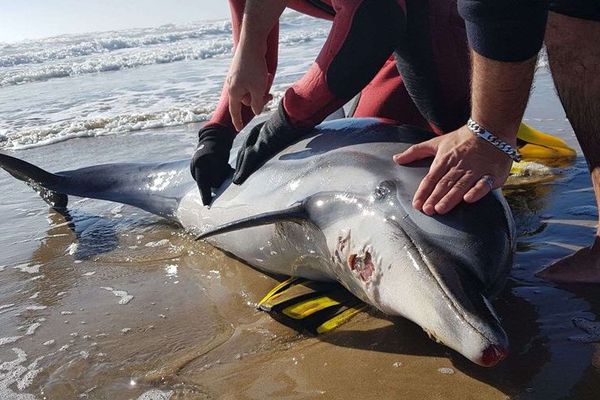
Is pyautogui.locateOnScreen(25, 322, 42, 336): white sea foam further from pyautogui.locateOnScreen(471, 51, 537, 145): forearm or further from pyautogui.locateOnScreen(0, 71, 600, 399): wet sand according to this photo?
pyautogui.locateOnScreen(471, 51, 537, 145): forearm

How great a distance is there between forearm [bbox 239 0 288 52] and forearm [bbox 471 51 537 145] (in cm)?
114

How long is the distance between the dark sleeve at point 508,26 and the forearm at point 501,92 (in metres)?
0.04

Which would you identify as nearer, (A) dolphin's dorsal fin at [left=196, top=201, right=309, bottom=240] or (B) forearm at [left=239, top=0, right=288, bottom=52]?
(A) dolphin's dorsal fin at [left=196, top=201, right=309, bottom=240]

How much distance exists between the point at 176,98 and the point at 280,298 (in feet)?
24.1

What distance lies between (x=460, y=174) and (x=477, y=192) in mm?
96

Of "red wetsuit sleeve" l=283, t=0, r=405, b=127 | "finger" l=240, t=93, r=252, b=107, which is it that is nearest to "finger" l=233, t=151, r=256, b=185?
"finger" l=240, t=93, r=252, b=107

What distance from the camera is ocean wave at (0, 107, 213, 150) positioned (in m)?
7.80

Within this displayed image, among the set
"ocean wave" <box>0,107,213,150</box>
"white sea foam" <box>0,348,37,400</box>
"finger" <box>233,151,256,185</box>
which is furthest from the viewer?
"ocean wave" <box>0,107,213,150</box>

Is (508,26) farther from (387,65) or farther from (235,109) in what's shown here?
(387,65)

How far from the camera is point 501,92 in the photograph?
248 cm

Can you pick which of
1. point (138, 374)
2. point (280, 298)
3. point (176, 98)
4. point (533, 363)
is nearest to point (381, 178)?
point (280, 298)

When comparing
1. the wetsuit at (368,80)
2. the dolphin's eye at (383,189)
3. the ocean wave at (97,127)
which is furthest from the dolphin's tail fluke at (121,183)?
the ocean wave at (97,127)

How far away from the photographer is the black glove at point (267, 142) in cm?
341

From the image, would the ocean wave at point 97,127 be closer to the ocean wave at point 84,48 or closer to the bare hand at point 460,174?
the bare hand at point 460,174
